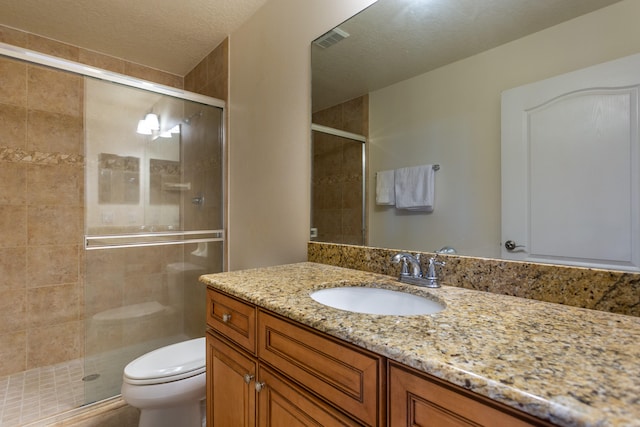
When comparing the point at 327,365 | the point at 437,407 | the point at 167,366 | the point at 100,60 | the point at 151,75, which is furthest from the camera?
the point at 151,75

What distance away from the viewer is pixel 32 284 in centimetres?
212

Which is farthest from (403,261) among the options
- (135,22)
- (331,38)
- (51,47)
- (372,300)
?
(51,47)

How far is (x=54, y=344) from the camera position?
2.18 metres

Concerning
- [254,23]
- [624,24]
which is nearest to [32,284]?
[254,23]

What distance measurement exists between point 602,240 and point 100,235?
225 centimetres

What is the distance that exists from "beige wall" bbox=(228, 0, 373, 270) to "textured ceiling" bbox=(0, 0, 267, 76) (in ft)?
0.53

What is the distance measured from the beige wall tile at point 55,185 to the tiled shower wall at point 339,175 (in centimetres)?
192

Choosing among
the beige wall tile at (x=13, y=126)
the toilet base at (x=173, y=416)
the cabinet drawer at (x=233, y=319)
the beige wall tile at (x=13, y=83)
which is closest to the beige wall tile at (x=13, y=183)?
the beige wall tile at (x=13, y=126)

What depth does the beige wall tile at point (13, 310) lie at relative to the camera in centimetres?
204

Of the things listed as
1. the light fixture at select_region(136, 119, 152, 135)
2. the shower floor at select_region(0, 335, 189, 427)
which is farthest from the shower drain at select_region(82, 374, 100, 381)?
the light fixture at select_region(136, 119, 152, 135)

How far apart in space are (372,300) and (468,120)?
0.71m

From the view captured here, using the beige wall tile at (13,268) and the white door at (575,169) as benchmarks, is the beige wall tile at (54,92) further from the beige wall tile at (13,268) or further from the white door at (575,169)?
the white door at (575,169)

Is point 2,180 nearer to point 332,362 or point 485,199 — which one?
point 332,362

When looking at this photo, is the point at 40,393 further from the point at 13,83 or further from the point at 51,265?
the point at 13,83
